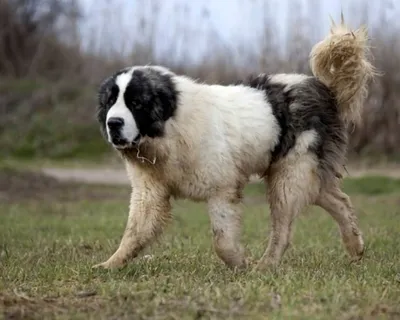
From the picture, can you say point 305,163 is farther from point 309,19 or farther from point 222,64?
point 222,64

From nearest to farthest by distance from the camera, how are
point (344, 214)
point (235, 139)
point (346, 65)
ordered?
point (235, 139) → point (346, 65) → point (344, 214)

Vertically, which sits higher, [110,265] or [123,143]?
[123,143]

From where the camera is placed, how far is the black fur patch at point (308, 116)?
22.4ft

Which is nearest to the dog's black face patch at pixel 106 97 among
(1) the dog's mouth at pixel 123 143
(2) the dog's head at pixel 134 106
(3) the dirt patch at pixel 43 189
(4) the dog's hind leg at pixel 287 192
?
(2) the dog's head at pixel 134 106

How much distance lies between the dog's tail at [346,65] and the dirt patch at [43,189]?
857 centimetres

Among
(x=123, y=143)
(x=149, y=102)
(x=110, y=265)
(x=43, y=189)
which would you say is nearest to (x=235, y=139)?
(x=149, y=102)

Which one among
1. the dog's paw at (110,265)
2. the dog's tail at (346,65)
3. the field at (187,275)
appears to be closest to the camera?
the field at (187,275)

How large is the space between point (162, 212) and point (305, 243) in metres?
2.61

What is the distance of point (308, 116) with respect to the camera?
22.5ft

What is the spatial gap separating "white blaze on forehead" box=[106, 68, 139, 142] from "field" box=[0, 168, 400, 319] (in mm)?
1020

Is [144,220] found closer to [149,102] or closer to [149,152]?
[149,152]

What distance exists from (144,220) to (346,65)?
2319 mm

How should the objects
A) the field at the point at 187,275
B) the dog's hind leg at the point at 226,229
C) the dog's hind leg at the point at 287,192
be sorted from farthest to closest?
the dog's hind leg at the point at 287,192 → the dog's hind leg at the point at 226,229 → the field at the point at 187,275

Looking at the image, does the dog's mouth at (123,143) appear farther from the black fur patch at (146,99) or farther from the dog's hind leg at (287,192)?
the dog's hind leg at (287,192)
